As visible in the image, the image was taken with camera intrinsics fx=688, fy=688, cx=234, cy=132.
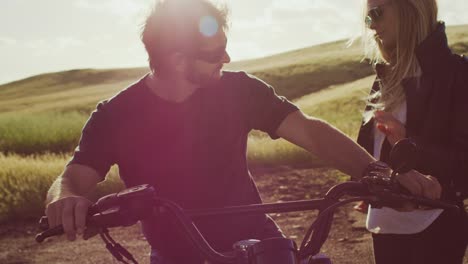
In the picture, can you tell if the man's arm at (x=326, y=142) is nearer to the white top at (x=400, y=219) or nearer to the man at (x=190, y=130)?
the man at (x=190, y=130)

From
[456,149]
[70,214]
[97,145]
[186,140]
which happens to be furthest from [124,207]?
[456,149]

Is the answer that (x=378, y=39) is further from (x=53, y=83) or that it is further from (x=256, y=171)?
(x=53, y=83)

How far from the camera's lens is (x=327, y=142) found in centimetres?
302

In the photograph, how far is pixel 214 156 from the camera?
3.16 m

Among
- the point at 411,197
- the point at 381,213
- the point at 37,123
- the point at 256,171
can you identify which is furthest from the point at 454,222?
the point at 37,123

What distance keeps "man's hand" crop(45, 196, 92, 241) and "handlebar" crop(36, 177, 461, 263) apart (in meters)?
0.02

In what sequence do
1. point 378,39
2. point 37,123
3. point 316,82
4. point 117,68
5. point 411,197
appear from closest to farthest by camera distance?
point 411,197 < point 378,39 < point 37,123 < point 316,82 < point 117,68

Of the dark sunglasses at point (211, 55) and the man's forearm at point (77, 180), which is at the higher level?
the dark sunglasses at point (211, 55)

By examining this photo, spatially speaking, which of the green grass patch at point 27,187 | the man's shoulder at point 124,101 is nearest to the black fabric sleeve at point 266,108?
the man's shoulder at point 124,101

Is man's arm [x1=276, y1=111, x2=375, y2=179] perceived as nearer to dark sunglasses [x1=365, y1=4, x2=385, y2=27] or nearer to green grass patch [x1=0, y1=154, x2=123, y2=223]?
dark sunglasses [x1=365, y1=4, x2=385, y2=27]

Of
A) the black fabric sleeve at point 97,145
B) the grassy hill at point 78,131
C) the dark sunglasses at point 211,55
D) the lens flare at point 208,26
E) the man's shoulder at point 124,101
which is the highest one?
the lens flare at point 208,26

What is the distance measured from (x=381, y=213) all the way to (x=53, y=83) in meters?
97.1

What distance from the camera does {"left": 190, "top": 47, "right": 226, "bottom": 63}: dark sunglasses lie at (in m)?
2.93

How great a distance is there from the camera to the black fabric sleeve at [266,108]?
3162mm
